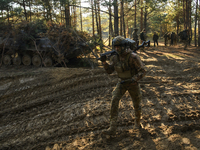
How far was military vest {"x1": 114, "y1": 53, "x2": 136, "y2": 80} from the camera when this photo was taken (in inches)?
126

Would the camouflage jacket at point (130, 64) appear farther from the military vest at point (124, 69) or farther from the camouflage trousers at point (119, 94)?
the camouflage trousers at point (119, 94)

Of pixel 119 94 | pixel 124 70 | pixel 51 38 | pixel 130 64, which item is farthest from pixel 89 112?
pixel 51 38

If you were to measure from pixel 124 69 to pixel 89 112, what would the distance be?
1.82 metres

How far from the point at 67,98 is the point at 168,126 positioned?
11.1ft

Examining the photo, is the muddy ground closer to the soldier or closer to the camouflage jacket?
the soldier

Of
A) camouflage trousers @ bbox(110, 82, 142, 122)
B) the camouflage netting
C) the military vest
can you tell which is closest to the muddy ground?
camouflage trousers @ bbox(110, 82, 142, 122)

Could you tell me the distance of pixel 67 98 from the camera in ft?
19.1

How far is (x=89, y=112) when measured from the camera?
4.50m

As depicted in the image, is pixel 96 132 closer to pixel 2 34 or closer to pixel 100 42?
pixel 100 42

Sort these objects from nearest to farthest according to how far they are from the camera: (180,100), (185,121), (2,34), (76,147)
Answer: (76,147) → (185,121) → (180,100) → (2,34)

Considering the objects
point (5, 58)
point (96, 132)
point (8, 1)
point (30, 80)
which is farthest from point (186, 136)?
point (8, 1)

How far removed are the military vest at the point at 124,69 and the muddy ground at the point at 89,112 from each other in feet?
3.78

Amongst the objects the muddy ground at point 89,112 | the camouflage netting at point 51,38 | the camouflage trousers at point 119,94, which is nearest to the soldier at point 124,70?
the camouflage trousers at point 119,94

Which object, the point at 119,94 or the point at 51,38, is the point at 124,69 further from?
the point at 51,38
